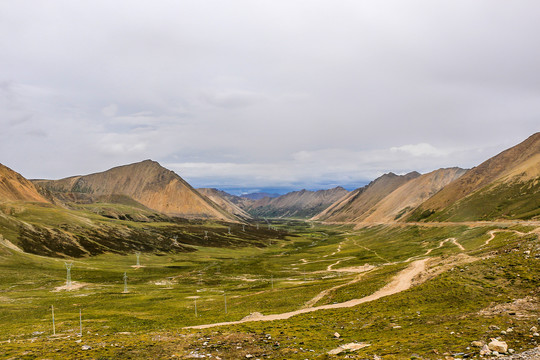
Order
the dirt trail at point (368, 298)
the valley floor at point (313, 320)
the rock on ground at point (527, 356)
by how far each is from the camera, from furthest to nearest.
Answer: the dirt trail at point (368, 298) → the valley floor at point (313, 320) → the rock on ground at point (527, 356)

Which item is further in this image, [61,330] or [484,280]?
[61,330]

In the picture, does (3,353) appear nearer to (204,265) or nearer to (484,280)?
(484,280)

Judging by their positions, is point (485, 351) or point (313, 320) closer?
point (485, 351)

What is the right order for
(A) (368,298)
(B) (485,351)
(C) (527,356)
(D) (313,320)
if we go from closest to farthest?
(C) (527,356) → (B) (485,351) → (D) (313,320) → (A) (368,298)

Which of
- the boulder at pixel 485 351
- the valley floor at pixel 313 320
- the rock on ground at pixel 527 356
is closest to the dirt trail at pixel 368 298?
the valley floor at pixel 313 320

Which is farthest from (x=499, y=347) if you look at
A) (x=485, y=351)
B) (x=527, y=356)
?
(x=527, y=356)

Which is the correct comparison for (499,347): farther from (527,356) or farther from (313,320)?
(313,320)

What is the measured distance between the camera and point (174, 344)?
34.4m

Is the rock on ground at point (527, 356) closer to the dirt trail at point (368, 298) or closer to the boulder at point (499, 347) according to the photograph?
the boulder at point (499, 347)

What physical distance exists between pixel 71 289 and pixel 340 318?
333 feet

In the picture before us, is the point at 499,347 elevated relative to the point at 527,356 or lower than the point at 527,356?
lower

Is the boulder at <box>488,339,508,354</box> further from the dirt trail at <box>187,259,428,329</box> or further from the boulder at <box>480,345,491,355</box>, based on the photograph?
the dirt trail at <box>187,259,428,329</box>

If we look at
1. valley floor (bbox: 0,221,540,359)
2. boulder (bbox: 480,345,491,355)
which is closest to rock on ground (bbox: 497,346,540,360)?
boulder (bbox: 480,345,491,355)

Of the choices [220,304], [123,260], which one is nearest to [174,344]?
[220,304]
